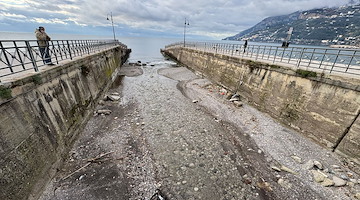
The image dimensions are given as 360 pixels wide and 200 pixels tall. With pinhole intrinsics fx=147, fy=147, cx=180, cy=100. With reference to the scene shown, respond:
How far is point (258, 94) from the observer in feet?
41.4

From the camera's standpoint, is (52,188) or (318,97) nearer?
(52,188)

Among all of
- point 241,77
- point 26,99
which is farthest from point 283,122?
point 26,99

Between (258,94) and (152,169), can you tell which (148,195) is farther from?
(258,94)

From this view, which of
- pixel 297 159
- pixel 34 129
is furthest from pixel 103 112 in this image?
pixel 297 159

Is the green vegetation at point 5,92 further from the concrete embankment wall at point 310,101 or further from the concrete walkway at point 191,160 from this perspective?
the concrete embankment wall at point 310,101

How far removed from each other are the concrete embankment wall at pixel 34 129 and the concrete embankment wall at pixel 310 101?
13.0m

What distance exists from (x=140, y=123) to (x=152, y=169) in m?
4.05

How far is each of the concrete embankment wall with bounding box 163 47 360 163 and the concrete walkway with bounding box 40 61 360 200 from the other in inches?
28.6

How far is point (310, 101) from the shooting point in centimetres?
879

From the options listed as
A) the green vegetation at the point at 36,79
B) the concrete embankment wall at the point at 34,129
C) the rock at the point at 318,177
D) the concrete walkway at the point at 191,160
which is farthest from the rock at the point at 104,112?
the rock at the point at 318,177

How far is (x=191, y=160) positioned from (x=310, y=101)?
26.2 ft

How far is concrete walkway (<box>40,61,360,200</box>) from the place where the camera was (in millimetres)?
5520

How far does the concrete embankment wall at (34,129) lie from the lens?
13.8 ft

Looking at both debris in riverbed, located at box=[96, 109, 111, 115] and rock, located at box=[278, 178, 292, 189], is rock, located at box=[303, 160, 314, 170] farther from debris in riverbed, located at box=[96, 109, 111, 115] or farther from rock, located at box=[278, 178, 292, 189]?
debris in riverbed, located at box=[96, 109, 111, 115]
